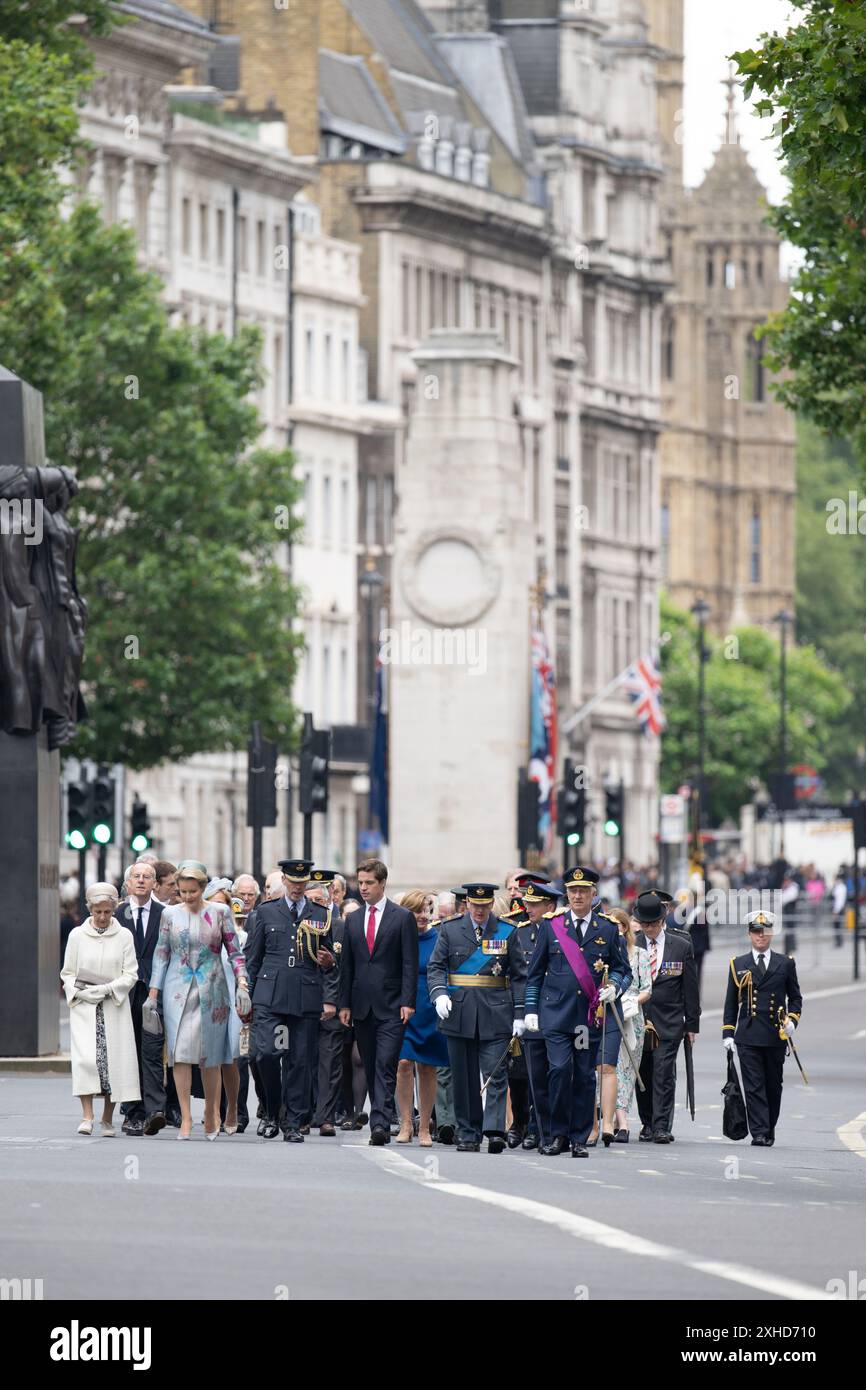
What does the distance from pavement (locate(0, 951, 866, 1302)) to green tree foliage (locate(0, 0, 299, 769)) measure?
36.4 metres

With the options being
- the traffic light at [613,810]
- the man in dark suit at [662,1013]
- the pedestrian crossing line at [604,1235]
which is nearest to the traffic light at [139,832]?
the traffic light at [613,810]

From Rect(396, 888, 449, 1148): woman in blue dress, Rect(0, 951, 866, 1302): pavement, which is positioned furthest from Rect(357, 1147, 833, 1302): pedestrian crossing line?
Rect(396, 888, 449, 1148): woman in blue dress

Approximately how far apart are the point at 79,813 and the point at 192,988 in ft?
71.4

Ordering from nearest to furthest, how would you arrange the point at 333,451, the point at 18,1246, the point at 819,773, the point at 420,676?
the point at 18,1246
the point at 420,676
the point at 333,451
the point at 819,773

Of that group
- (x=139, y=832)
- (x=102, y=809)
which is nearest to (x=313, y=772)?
(x=102, y=809)

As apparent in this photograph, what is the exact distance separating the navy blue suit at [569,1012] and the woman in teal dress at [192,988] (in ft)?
6.43

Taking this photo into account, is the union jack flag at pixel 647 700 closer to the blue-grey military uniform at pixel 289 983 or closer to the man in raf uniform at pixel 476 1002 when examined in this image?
the blue-grey military uniform at pixel 289 983

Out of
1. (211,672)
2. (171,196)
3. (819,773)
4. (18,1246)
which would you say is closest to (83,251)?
(211,672)

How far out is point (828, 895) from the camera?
3979 inches

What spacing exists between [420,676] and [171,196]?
132 feet

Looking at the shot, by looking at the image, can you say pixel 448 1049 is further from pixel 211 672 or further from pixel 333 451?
pixel 333 451

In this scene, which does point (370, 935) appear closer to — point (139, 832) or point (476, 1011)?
point (476, 1011)

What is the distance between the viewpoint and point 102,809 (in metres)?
49.6
